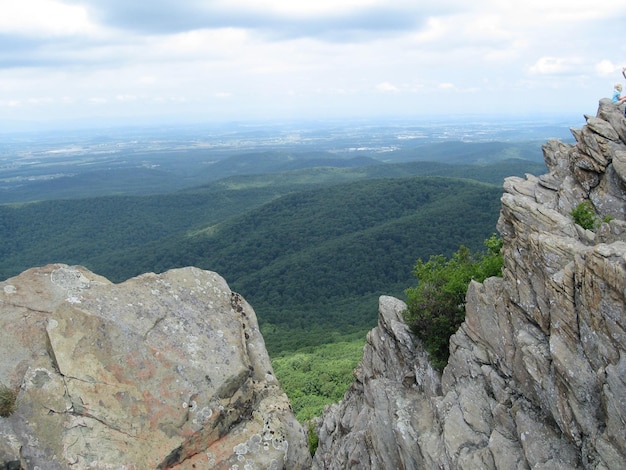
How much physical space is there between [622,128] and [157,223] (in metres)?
186

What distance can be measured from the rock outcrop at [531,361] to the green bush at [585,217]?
27.3 inches

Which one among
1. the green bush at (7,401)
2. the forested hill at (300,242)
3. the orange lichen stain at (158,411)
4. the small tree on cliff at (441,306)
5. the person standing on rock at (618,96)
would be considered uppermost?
the person standing on rock at (618,96)

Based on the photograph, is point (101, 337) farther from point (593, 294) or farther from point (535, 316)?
point (535, 316)

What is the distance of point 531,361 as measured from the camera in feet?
49.4

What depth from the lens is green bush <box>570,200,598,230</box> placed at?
1928 centimetres

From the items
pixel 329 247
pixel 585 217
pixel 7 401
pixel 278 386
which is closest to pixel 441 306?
pixel 585 217

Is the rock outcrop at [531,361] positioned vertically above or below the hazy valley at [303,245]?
above

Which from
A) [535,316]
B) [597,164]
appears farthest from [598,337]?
[597,164]

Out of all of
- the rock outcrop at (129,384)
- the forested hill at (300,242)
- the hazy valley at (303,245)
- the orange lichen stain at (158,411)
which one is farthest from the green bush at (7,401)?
the forested hill at (300,242)

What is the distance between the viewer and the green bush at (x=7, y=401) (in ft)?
26.1

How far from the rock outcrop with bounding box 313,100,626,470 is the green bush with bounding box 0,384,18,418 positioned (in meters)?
13.0

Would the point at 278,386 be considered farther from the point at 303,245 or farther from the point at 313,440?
the point at 303,245

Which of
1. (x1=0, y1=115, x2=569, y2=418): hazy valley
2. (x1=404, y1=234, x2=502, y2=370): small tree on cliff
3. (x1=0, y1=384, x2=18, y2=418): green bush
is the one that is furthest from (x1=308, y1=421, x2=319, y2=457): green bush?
(x1=0, y1=384, x2=18, y2=418): green bush

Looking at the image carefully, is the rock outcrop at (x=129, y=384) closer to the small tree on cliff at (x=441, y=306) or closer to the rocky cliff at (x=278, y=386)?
the rocky cliff at (x=278, y=386)
